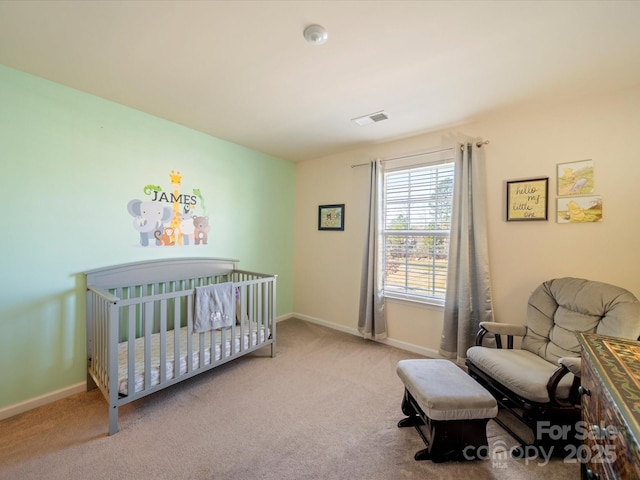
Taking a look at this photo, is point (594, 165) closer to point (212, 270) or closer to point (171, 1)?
point (171, 1)

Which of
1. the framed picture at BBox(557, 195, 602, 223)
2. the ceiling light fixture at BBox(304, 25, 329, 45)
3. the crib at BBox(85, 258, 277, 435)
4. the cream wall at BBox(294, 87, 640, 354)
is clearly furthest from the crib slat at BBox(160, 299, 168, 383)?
the framed picture at BBox(557, 195, 602, 223)

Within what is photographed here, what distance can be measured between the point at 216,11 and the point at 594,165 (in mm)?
2764

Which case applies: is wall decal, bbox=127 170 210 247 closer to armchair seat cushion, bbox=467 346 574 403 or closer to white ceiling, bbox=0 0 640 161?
white ceiling, bbox=0 0 640 161

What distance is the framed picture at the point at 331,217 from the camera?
3.53 meters

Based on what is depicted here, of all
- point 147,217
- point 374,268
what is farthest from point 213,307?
point 374,268

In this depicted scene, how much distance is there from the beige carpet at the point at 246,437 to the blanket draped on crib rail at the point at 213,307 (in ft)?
1.67

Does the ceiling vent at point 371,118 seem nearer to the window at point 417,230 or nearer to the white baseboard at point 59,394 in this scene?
the window at point 417,230

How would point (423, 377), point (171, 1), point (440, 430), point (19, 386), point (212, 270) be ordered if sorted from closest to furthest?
point (171, 1), point (440, 430), point (423, 377), point (19, 386), point (212, 270)

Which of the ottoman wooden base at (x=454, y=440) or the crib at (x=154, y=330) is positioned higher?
the crib at (x=154, y=330)

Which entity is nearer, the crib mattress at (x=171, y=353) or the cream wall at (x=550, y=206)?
the crib mattress at (x=171, y=353)

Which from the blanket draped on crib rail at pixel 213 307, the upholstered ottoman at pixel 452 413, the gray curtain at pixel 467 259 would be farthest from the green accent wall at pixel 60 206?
the gray curtain at pixel 467 259

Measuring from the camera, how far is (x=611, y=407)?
2.60 ft

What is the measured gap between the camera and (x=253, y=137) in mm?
3021

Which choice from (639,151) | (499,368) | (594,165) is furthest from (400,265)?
(639,151)
